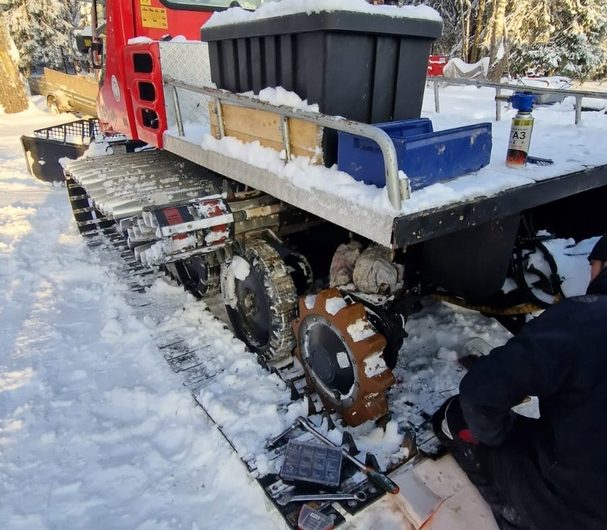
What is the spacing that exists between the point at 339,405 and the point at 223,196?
1.44 metres

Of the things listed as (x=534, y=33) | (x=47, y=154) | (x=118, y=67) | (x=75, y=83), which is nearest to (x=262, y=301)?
(x=118, y=67)

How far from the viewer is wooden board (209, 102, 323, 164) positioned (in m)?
2.10

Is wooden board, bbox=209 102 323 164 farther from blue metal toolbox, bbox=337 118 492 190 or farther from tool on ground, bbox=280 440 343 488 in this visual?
tool on ground, bbox=280 440 343 488

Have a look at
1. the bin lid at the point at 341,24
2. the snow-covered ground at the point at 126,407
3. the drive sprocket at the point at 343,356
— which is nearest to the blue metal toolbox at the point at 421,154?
the bin lid at the point at 341,24

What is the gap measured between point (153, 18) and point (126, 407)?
2933mm

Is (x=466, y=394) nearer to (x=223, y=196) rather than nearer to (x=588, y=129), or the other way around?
(x=223, y=196)

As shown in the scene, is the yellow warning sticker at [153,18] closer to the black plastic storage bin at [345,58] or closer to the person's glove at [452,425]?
the black plastic storage bin at [345,58]

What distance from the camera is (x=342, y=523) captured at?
204 centimetres

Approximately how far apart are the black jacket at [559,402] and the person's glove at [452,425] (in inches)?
14.2

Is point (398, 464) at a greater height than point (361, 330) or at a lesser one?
lesser

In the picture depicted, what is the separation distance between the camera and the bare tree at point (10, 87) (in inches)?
576

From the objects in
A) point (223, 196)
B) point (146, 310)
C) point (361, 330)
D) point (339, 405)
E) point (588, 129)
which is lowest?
point (146, 310)

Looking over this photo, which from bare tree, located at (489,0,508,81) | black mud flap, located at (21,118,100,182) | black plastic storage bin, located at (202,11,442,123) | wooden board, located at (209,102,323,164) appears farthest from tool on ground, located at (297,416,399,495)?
bare tree, located at (489,0,508,81)

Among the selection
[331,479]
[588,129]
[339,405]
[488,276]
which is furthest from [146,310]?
[588,129]
